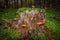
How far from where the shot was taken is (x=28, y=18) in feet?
17.3

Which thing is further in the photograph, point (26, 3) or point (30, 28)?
point (26, 3)

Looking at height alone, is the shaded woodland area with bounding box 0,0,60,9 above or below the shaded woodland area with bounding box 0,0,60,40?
above

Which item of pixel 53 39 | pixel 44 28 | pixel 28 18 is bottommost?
pixel 53 39

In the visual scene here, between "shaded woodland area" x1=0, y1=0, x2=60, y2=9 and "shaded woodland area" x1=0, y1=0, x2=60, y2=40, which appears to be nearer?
"shaded woodland area" x1=0, y1=0, x2=60, y2=40

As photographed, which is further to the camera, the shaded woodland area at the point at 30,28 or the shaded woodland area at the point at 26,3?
the shaded woodland area at the point at 26,3

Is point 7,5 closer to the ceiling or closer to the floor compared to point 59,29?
closer to the ceiling

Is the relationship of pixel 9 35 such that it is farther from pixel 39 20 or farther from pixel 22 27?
pixel 39 20

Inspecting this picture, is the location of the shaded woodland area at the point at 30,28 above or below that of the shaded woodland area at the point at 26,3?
below

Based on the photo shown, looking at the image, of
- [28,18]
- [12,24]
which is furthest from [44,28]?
[12,24]

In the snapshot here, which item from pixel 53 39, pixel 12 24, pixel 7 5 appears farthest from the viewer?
pixel 7 5

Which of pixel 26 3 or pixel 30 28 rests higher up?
pixel 26 3

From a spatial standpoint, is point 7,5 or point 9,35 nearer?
point 9,35

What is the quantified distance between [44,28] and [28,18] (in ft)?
2.32

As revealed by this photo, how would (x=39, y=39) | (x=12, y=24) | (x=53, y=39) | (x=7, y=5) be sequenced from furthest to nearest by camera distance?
(x=7, y=5) → (x=12, y=24) → (x=53, y=39) → (x=39, y=39)
